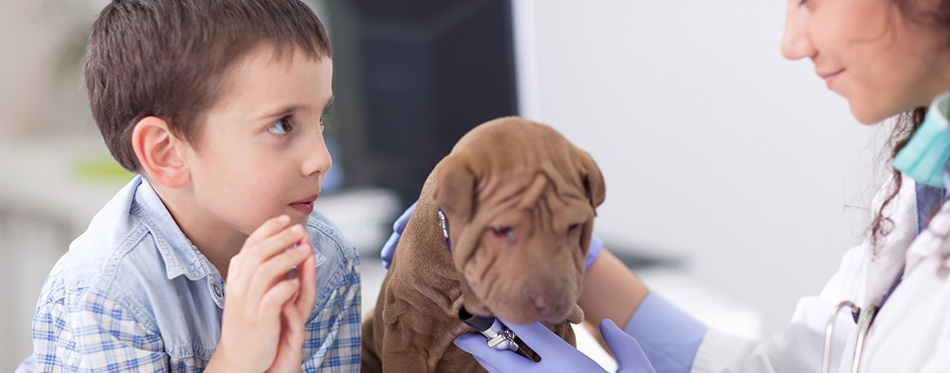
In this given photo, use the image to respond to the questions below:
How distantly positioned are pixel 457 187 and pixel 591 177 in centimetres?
12

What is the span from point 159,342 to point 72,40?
214 centimetres

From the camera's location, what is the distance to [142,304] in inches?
30.3

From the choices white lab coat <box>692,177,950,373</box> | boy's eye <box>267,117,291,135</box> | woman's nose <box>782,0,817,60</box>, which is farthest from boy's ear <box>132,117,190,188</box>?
white lab coat <box>692,177,950,373</box>

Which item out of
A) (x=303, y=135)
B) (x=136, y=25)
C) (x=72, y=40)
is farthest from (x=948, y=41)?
(x=72, y=40)

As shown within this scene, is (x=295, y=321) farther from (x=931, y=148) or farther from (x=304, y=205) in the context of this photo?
(x=931, y=148)

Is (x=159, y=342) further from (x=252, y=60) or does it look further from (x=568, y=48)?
(x=568, y=48)

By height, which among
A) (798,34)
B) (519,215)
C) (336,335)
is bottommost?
(336,335)

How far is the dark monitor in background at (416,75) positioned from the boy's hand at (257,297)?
1.22 metres

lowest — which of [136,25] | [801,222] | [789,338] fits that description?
[801,222]

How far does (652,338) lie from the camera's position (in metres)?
1.08

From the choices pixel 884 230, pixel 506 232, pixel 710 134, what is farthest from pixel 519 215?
pixel 710 134

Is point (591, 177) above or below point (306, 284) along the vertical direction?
above

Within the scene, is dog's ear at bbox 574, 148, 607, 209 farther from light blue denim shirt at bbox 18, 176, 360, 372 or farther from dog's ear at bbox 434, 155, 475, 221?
light blue denim shirt at bbox 18, 176, 360, 372

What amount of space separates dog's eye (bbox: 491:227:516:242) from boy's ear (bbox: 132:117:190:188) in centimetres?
39
